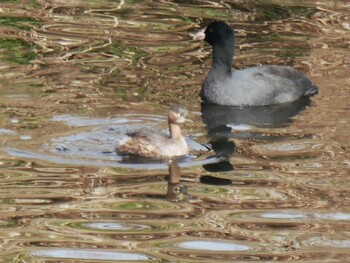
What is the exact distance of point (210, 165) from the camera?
39.1ft

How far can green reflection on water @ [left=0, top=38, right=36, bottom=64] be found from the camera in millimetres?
15546

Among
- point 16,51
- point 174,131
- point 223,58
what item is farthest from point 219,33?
point 174,131

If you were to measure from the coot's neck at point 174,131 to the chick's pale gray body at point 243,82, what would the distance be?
249 centimetres

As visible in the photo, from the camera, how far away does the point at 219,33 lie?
15.2m

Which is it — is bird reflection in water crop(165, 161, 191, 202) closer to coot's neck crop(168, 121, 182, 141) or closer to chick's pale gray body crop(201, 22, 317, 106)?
coot's neck crop(168, 121, 182, 141)

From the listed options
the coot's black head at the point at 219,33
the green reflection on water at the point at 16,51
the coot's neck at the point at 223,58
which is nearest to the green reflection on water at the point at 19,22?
the green reflection on water at the point at 16,51

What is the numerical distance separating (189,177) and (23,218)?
1.84 m

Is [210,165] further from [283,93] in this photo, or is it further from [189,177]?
[283,93]

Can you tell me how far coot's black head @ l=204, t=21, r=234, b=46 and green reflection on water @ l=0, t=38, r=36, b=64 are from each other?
2142mm

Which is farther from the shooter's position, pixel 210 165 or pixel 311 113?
pixel 311 113

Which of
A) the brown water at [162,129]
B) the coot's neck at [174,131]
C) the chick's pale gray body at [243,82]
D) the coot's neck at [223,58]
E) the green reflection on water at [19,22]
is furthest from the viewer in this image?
the green reflection on water at [19,22]

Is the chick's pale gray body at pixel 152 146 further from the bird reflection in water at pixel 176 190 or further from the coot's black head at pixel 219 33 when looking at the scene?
the coot's black head at pixel 219 33

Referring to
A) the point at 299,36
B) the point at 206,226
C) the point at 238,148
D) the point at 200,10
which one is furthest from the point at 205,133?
the point at 200,10

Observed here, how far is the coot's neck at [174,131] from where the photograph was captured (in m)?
12.2
